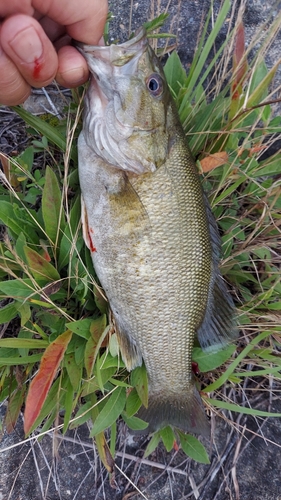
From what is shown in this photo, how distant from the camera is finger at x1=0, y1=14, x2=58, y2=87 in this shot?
1.04 metres

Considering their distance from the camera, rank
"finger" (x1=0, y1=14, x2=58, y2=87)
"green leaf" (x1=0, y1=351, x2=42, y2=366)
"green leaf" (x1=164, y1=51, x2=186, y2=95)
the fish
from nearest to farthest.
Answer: "finger" (x1=0, y1=14, x2=58, y2=87)
the fish
"green leaf" (x1=0, y1=351, x2=42, y2=366)
"green leaf" (x1=164, y1=51, x2=186, y2=95)

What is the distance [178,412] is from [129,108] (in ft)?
4.29

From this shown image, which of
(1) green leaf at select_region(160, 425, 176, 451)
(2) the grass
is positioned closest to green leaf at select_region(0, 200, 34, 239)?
(2) the grass

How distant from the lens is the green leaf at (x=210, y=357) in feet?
5.57

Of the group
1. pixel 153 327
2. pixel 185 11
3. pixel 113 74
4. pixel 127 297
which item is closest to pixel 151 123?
pixel 113 74

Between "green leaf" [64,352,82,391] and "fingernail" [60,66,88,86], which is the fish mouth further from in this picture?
"green leaf" [64,352,82,391]

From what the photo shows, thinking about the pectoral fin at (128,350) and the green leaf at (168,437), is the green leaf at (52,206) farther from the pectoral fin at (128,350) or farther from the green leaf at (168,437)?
the green leaf at (168,437)

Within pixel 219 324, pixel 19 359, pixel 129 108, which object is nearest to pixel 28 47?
pixel 129 108

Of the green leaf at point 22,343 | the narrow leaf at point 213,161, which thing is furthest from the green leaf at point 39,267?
the narrow leaf at point 213,161

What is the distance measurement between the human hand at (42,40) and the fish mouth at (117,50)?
0.08 feet

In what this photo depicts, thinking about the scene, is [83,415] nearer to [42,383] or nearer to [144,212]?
[42,383]

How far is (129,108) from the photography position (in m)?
1.40

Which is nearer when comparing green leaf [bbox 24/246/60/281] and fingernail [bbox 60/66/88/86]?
fingernail [bbox 60/66/88/86]

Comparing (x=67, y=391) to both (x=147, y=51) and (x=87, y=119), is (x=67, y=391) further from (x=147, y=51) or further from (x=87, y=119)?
(x=147, y=51)
